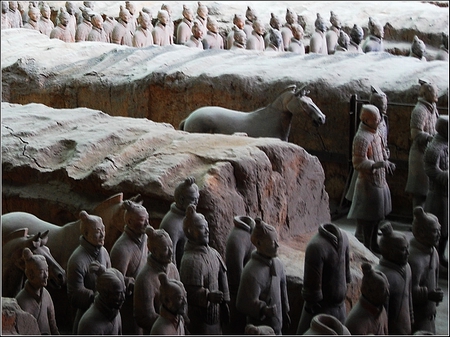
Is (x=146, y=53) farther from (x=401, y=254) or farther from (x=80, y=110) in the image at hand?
(x=401, y=254)

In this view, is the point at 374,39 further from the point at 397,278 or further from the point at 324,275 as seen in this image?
the point at 397,278

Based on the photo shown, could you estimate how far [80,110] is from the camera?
6930 mm

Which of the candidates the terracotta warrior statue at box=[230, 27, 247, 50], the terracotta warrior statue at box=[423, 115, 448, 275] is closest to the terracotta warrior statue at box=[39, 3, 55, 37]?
the terracotta warrior statue at box=[230, 27, 247, 50]

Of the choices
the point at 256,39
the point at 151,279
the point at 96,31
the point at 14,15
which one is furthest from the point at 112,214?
the point at 14,15

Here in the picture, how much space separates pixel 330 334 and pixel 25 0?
1515 cm

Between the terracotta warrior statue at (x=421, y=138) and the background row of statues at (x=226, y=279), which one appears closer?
the background row of statues at (x=226, y=279)

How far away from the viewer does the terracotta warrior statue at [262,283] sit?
13.9ft

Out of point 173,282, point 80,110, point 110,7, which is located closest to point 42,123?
point 80,110

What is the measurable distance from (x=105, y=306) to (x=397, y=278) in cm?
147

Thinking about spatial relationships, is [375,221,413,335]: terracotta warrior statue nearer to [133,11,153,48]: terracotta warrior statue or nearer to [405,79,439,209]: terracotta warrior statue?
[405,79,439,209]: terracotta warrior statue

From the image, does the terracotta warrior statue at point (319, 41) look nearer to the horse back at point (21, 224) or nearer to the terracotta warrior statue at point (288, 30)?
the terracotta warrior statue at point (288, 30)

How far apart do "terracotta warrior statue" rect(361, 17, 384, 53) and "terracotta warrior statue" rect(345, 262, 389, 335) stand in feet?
28.7

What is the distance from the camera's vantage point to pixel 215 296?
4250 mm

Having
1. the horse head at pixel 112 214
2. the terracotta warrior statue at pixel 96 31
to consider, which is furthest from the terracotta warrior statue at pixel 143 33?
the horse head at pixel 112 214
